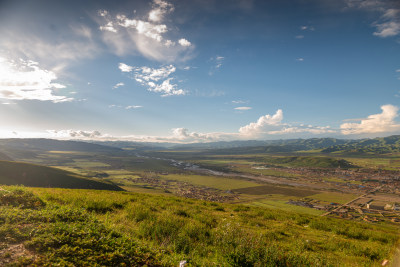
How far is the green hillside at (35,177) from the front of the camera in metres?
49.9

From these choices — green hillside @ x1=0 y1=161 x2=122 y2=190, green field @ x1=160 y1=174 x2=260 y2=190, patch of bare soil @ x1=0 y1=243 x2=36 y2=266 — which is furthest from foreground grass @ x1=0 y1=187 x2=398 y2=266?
green field @ x1=160 y1=174 x2=260 y2=190

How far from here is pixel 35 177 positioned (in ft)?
184

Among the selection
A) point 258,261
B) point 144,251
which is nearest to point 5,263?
point 144,251

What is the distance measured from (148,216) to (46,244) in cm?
529

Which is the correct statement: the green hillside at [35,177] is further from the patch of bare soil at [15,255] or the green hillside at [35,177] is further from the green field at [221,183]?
the green field at [221,183]

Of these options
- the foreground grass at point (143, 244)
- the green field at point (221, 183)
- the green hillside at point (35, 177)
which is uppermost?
the foreground grass at point (143, 244)

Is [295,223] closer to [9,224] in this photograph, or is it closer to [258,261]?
[258,261]

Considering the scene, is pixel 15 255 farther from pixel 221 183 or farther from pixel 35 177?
pixel 221 183

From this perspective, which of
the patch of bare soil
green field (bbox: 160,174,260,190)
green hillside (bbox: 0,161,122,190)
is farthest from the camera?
green field (bbox: 160,174,260,190)

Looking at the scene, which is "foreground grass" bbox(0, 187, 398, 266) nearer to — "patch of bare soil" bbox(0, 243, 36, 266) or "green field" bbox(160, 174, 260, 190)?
"patch of bare soil" bbox(0, 243, 36, 266)

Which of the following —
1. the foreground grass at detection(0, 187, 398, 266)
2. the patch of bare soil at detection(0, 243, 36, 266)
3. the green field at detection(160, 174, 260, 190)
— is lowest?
the green field at detection(160, 174, 260, 190)

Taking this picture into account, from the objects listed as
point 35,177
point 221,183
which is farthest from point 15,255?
point 221,183

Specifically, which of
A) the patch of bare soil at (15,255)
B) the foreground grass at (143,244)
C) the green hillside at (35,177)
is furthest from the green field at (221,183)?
the patch of bare soil at (15,255)

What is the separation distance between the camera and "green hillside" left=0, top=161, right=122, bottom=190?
164 feet
